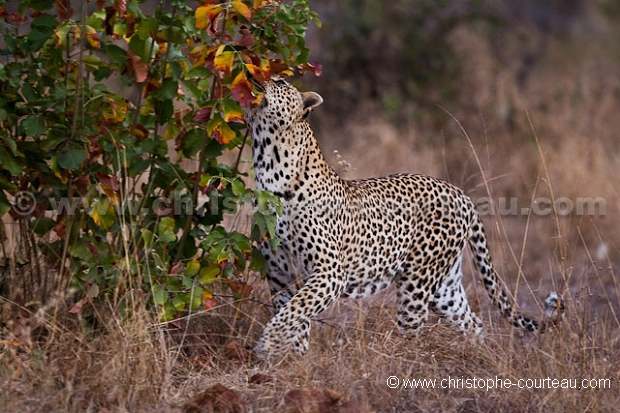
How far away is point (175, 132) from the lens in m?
5.40

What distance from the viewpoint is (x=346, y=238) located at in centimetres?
582

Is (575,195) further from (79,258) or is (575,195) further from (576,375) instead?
(79,258)

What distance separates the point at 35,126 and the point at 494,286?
3075 millimetres

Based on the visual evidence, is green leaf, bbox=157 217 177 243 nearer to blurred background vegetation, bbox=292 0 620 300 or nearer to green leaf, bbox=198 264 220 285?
green leaf, bbox=198 264 220 285

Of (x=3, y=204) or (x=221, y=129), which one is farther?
(x=3, y=204)

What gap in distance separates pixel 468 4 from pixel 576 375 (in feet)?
31.9

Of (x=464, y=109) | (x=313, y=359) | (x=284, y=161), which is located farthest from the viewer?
(x=464, y=109)

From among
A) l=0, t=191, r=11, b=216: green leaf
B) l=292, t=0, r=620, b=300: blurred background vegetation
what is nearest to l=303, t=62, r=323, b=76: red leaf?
l=0, t=191, r=11, b=216: green leaf

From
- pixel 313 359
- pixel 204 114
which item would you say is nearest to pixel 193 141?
pixel 204 114

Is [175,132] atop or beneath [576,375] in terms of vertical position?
atop

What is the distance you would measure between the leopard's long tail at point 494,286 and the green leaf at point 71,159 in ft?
8.71

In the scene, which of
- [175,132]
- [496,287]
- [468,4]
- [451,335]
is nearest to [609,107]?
[468,4]

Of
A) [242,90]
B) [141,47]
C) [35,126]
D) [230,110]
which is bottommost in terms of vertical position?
[35,126]

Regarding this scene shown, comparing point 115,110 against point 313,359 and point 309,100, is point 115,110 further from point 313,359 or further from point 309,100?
point 313,359
